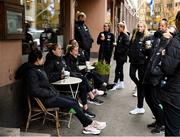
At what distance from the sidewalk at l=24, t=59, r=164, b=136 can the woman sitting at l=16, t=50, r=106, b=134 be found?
276 mm

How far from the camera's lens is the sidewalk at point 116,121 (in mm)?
5840

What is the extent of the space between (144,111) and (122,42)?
272 cm

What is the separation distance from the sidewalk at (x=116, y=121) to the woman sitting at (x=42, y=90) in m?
0.28

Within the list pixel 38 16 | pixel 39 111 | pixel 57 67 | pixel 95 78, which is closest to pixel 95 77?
pixel 95 78

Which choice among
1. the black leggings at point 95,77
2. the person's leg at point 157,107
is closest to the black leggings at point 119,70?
the black leggings at point 95,77

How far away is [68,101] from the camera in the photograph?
553cm

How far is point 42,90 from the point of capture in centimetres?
544

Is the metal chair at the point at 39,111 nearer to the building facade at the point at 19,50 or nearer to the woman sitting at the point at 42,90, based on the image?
the woman sitting at the point at 42,90

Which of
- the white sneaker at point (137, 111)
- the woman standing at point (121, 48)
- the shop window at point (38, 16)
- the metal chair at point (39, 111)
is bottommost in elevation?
the white sneaker at point (137, 111)

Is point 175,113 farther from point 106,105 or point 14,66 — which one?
point 106,105

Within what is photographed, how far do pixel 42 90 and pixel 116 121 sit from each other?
5.59ft

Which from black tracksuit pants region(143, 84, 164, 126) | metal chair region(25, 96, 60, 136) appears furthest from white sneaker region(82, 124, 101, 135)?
black tracksuit pants region(143, 84, 164, 126)

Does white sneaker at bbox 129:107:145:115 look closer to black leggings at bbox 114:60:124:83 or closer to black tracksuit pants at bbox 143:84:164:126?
black tracksuit pants at bbox 143:84:164:126

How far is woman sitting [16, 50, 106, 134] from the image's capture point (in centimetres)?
543
